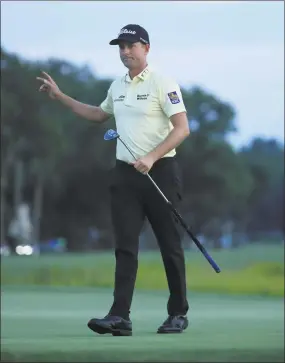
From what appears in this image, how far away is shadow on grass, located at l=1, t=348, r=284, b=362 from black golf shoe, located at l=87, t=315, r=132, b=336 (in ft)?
23.5

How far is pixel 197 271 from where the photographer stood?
40.7 metres

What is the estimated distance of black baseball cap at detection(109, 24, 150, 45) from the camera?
9.30 metres

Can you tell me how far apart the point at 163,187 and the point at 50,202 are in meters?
111

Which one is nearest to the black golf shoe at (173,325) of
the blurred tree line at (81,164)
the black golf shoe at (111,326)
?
the black golf shoe at (111,326)

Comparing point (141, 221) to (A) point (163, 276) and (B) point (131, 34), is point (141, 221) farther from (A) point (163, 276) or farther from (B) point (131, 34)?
(A) point (163, 276)

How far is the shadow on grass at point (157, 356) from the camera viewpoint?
61.4ft

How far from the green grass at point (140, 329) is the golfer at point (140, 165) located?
4.04 meters

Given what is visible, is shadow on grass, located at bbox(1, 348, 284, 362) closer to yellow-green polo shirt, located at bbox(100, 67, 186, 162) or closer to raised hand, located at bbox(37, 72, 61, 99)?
raised hand, located at bbox(37, 72, 61, 99)

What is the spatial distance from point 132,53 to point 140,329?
507cm

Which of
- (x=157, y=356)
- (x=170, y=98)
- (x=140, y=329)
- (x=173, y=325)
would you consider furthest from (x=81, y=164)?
(x=170, y=98)

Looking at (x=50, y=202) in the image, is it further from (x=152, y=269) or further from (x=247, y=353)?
(x=247, y=353)

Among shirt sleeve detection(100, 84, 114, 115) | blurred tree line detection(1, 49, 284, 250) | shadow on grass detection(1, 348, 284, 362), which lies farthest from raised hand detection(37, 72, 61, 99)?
blurred tree line detection(1, 49, 284, 250)

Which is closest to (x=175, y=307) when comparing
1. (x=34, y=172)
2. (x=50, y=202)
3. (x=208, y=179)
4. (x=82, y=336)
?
(x=82, y=336)

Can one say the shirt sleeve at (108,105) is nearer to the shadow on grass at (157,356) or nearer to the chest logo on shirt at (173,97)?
the chest logo on shirt at (173,97)
